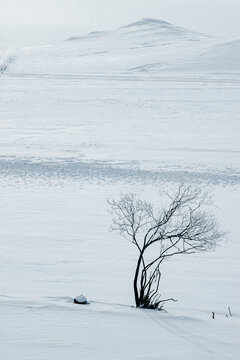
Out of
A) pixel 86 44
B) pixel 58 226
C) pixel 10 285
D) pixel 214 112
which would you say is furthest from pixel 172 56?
pixel 10 285

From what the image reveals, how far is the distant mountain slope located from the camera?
61.8 meters

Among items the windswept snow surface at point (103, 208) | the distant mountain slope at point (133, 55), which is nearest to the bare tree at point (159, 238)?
the windswept snow surface at point (103, 208)

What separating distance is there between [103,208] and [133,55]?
59.9 meters

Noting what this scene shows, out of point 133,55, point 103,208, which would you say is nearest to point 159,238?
point 103,208

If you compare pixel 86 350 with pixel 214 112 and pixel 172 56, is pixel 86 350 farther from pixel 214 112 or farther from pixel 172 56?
pixel 172 56

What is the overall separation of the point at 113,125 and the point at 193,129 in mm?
4117

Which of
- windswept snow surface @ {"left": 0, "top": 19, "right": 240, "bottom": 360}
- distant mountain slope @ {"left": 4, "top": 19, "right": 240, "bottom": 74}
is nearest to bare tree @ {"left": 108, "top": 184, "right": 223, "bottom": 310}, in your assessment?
windswept snow surface @ {"left": 0, "top": 19, "right": 240, "bottom": 360}

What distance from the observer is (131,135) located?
27344mm

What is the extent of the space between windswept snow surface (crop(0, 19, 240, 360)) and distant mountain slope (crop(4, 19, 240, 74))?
1243 cm

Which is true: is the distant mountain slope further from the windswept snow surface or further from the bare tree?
the bare tree

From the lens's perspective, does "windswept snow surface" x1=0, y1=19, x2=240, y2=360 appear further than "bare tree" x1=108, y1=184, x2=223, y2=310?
No

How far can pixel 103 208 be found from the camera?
16.3 metres

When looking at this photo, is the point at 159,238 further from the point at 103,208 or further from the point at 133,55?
the point at 133,55

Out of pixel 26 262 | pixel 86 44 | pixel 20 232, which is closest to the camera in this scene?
pixel 26 262
